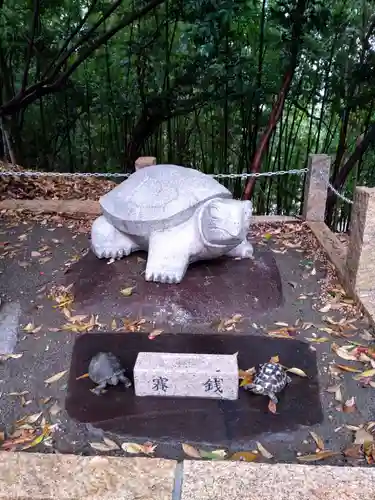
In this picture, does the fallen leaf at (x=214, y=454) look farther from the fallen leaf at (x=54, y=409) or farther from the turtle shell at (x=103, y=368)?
the fallen leaf at (x=54, y=409)

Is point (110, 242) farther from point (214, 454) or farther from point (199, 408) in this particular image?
point (214, 454)

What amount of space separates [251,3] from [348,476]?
4487 millimetres

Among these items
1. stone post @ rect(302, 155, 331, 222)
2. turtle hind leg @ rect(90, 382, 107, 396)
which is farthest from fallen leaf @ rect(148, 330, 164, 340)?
stone post @ rect(302, 155, 331, 222)

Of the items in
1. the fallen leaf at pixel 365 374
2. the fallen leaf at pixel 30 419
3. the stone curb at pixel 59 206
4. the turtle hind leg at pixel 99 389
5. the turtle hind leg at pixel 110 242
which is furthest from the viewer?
the stone curb at pixel 59 206

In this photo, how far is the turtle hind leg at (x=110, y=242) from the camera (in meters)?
3.57

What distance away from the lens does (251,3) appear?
4801 millimetres

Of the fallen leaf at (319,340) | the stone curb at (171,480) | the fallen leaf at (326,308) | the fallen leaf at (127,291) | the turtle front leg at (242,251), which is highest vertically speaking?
the turtle front leg at (242,251)

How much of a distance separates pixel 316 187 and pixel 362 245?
151cm

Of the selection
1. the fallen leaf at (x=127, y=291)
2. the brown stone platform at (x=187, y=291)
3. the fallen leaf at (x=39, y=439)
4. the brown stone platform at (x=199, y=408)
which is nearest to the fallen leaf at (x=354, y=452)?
the brown stone platform at (x=199, y=408)

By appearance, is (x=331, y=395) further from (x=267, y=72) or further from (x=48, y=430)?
(x=267, y=72)

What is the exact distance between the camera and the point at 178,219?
3.20m

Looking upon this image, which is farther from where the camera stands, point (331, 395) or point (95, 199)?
point (95, 199)

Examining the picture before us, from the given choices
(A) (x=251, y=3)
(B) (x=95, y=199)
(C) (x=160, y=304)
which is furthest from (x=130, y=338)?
(A) (x=251, y=3)

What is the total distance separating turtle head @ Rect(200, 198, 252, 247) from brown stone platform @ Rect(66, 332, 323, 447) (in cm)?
71
